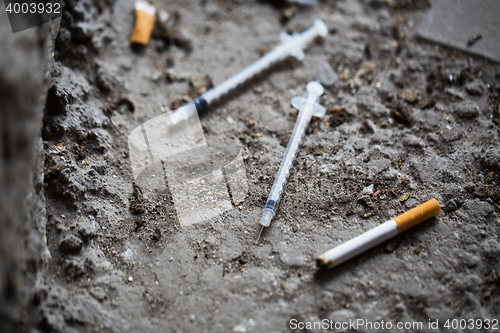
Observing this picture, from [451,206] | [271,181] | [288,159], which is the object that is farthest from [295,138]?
[451,206]

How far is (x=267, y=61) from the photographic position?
1.96 metres

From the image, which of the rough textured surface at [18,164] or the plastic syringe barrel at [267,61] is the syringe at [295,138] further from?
the rough textured surface at [18,164]

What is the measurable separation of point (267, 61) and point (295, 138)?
588mm

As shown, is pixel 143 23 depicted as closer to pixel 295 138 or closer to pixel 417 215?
pixel 295 138

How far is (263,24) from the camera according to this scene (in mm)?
2164

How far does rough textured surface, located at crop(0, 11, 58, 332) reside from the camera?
0.85 metres

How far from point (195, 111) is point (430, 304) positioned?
1.36 m

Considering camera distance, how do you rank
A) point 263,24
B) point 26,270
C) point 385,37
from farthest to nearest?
point 263,24, point 385,37, point 26,270

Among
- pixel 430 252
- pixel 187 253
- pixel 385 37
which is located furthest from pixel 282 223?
pixel 385 37

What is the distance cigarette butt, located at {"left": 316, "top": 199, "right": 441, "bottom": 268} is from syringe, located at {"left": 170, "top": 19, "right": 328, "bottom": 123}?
3.33 ft

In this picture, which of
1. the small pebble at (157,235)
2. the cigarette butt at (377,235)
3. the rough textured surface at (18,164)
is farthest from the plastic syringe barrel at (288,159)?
the rough textured surface at (18,164)

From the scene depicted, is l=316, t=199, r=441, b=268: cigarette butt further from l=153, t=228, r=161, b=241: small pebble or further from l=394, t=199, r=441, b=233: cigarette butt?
l=153, t=228, r=161, b=241: small pebble

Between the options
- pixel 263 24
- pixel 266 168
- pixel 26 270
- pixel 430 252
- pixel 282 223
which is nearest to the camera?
pixel 26 270

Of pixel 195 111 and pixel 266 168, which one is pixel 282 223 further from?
pixel 195 111
